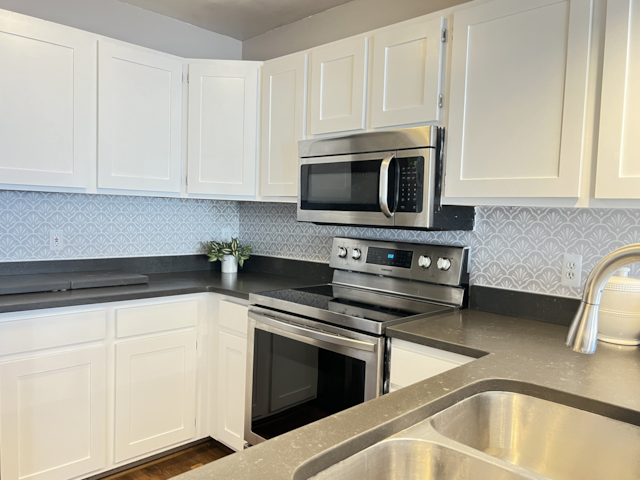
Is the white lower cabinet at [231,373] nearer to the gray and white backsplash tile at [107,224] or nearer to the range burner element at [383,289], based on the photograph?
the range burner element at [383,289]

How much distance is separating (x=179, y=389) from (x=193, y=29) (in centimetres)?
213

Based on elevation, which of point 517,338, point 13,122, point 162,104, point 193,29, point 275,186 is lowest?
point 517,338

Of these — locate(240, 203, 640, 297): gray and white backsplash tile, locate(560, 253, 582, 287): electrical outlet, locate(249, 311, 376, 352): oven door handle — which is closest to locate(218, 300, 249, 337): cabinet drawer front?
locate(249, 311, 376, 352): oven door handle

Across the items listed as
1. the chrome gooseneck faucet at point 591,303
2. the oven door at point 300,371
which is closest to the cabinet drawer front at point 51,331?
the oven door at point 300,371

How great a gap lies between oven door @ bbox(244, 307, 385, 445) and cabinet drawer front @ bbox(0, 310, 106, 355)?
0.68 meters

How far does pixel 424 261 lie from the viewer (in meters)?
2.14

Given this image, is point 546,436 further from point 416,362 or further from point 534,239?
point 534,239

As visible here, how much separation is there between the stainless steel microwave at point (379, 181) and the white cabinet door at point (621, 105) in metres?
0.57

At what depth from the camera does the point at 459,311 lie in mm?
2012

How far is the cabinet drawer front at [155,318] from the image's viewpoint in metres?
2.19

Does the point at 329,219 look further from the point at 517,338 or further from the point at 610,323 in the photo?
the point at 610,323

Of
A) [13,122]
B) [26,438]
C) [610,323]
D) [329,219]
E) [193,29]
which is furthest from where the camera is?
[193,29]

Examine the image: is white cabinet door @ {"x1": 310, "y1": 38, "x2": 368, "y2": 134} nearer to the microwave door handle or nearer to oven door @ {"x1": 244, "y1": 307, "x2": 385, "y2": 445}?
the microwave door handle

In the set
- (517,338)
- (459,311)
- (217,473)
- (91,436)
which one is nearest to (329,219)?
(459,311)
